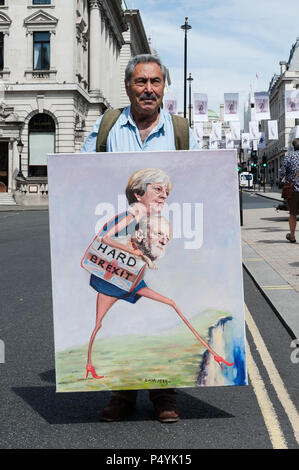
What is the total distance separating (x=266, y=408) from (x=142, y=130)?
1.85 meters

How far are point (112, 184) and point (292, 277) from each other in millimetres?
5537

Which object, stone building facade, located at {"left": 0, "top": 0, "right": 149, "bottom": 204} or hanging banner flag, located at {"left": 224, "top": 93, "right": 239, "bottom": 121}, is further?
stone building facade, located at {"left": 0, "top": 0, "right": 149, "bottom": 204}

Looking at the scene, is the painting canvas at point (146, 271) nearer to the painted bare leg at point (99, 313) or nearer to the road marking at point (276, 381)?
the painted bare leg at point (99, 313)

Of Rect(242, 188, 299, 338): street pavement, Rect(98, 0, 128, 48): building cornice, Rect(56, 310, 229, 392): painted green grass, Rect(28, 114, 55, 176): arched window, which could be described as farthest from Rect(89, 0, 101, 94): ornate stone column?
Rect(56, 310, 229, 392): painted green grass

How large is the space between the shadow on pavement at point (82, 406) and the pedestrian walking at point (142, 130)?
0.12 meters

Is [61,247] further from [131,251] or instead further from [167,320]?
[167,320]

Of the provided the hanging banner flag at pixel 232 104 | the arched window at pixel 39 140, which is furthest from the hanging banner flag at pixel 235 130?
the hanging banner flag at pixel 232 104

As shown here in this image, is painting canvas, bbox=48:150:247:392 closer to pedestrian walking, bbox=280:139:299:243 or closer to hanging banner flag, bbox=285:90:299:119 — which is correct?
pedestrian walking, bbox=280:139:299:243

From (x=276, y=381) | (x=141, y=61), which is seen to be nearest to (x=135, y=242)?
(x=141, y=61)

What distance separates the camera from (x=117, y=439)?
324 cm

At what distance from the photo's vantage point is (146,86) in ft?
11.6

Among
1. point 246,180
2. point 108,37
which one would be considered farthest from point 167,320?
point 246,180

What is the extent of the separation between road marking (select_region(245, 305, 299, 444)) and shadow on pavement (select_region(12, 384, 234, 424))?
1.20 feet

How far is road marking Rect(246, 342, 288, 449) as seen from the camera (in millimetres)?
3232
